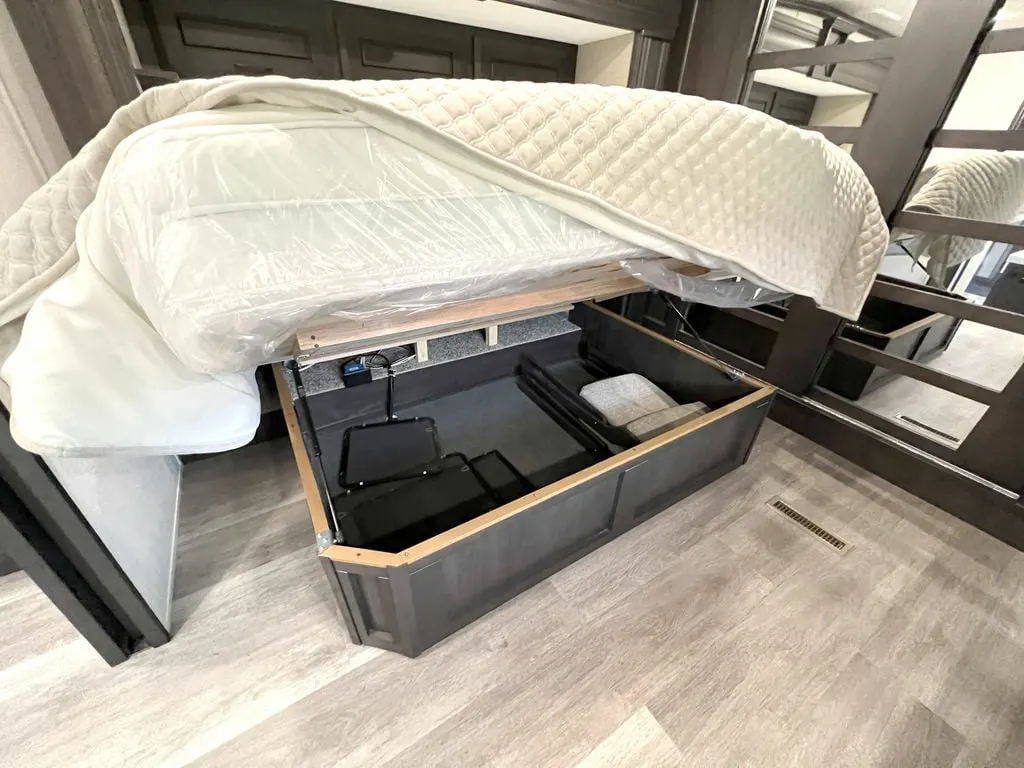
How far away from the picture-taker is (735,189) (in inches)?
38.9

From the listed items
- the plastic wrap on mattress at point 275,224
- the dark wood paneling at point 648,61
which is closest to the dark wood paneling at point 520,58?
the dark wood paneling at point 648,61

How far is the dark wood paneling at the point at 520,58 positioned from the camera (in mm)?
1664

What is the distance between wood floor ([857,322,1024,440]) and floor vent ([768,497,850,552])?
0.73m

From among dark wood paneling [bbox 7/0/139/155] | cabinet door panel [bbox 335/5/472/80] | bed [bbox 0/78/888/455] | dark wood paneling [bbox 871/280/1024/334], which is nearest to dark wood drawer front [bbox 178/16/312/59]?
cabinet door panel [bbox 335/5/472/80]

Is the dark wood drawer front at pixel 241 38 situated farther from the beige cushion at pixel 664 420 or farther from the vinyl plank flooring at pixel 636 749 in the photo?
the vinyl plank flooring at pixel 636 749

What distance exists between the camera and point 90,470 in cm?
88

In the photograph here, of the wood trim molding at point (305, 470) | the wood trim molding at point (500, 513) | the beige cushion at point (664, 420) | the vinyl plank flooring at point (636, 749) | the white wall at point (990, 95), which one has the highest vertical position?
the white wall at point (990, 95)

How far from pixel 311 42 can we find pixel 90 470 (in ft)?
4.70

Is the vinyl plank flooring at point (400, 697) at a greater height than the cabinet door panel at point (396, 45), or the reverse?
the cabinet door panel at point (396, 45)

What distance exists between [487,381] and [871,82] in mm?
1833

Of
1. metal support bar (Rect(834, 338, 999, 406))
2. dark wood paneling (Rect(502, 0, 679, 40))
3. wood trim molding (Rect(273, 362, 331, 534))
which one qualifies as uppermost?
dark wood paneling (Rect(502, 0, 679, 40))

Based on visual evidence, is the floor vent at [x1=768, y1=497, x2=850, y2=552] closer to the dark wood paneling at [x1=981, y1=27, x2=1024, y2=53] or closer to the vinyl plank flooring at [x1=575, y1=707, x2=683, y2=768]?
the vinyl plank flooring at [x1=575, y1=707, x2=683, y2=768]

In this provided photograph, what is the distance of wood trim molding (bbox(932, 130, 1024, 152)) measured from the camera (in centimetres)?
122

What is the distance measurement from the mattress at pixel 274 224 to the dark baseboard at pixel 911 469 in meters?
1.73
